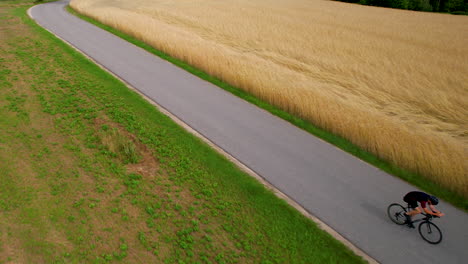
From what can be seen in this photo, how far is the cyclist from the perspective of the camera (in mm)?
7092

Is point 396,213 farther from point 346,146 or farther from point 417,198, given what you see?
point 346,146

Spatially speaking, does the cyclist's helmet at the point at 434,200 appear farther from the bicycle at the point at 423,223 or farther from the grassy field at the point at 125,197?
the grassy field at the point at 125,197

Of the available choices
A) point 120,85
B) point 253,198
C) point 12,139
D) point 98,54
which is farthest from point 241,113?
point 98,54

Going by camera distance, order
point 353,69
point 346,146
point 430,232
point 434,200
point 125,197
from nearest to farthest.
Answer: point 434,200, point 430,232, point 125,197, point 346,146, point 353,69

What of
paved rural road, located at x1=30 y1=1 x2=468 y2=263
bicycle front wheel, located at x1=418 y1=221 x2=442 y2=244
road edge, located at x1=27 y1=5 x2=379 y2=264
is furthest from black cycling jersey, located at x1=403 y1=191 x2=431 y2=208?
road edge, located at x1=27 y1=5 x2=379 y2=264

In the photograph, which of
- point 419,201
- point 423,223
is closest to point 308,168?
point 419,201

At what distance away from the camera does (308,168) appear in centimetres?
957

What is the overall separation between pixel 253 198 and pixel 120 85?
8.92m

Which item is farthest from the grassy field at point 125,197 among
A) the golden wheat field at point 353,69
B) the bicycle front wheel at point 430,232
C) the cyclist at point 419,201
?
the golden wheat field at point 353,69

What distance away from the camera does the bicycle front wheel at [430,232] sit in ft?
23.9

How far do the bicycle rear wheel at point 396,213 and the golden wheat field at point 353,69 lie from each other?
6.81 feet

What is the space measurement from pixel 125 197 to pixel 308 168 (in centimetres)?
526

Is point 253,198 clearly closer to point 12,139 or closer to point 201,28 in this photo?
point 12,139

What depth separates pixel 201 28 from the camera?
25.6 meters
